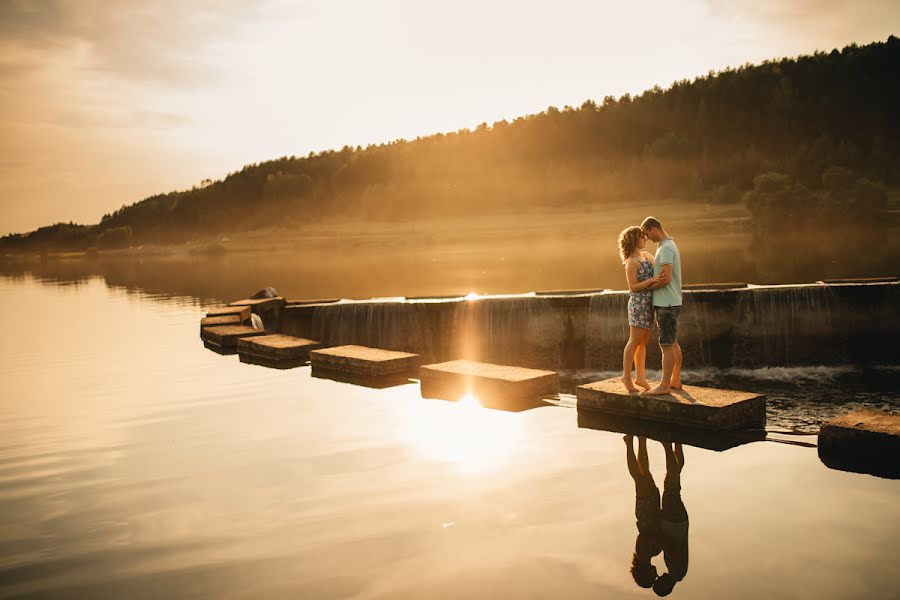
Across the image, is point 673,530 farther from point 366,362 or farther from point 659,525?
point 366,362

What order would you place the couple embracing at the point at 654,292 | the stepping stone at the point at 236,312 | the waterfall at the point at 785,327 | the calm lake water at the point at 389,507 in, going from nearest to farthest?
the calm lake water at the point at 389,507
the couple embracing at the point at 654,292
the waterfall at the point at 785,327
the stepping stone at the point at 236,312

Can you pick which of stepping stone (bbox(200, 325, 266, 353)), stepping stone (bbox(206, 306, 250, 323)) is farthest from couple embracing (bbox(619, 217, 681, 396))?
stepping stone (bbox(206, 306, 250, 323))

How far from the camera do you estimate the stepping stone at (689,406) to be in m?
9.43

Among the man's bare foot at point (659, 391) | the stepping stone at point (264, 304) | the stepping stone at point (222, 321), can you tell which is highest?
the stepping stone at point (264, 304)

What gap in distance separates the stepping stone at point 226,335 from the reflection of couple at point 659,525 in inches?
522

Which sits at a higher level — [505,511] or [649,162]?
[649,162]

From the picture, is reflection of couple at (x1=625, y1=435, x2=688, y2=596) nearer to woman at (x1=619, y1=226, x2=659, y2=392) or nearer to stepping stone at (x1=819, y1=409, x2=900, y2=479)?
stepping stone at (x1=819, y1=409, x2=900, y2=479)

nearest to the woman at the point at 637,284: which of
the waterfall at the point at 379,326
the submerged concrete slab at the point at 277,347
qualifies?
the submerged concrete slab at the point at 277,347

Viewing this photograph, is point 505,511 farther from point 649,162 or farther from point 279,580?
point 649,162

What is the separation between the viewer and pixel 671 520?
258 inches

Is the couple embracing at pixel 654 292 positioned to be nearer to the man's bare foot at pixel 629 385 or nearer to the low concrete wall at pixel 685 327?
the man's bare foot at pixel 629 385

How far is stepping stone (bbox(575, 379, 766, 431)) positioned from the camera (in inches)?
371

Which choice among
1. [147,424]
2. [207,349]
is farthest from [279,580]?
[207,349]

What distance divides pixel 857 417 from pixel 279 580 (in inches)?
272
